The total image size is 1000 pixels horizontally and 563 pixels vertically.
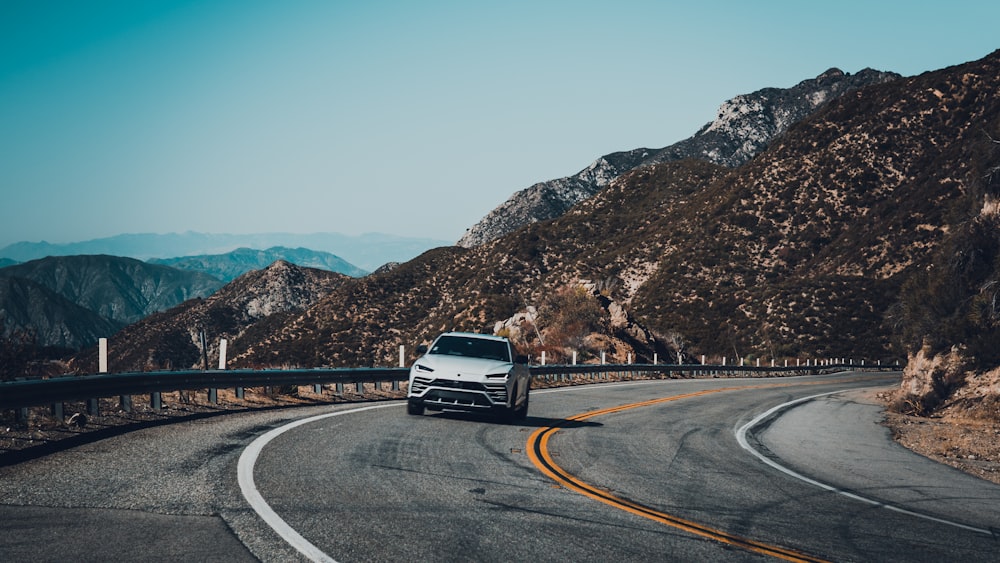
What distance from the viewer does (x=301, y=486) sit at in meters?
7.82

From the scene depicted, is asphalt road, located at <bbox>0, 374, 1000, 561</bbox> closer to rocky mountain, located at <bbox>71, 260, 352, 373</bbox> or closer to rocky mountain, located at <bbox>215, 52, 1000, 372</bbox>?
rocky mountain, located at <bbox>215, 52, 1000, 372</bbox>

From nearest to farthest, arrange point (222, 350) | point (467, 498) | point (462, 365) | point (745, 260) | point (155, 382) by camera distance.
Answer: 1. point (467, 498)
2. point (155, 382)
3. point (462, 365)
4. point (222, 350)
5. point (745, 260)

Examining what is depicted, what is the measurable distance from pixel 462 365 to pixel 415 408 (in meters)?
1.23

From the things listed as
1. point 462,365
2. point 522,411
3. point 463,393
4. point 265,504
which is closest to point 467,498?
point 265,504

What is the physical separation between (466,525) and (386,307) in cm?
9657

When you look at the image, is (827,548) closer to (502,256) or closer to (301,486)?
(301,486)

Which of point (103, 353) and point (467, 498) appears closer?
point (467, 498)

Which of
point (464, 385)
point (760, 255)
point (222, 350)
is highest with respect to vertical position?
point (760, 255)

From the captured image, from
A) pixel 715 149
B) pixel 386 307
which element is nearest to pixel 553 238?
pixel 386 307

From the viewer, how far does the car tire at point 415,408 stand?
14688 millimetres

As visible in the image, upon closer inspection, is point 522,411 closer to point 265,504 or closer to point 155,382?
point 155,382

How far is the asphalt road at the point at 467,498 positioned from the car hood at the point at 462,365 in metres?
0.91

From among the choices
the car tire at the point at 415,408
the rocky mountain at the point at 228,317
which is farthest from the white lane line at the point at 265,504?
the rocky mountain at the point at 228,317

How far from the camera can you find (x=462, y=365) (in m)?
14.5
